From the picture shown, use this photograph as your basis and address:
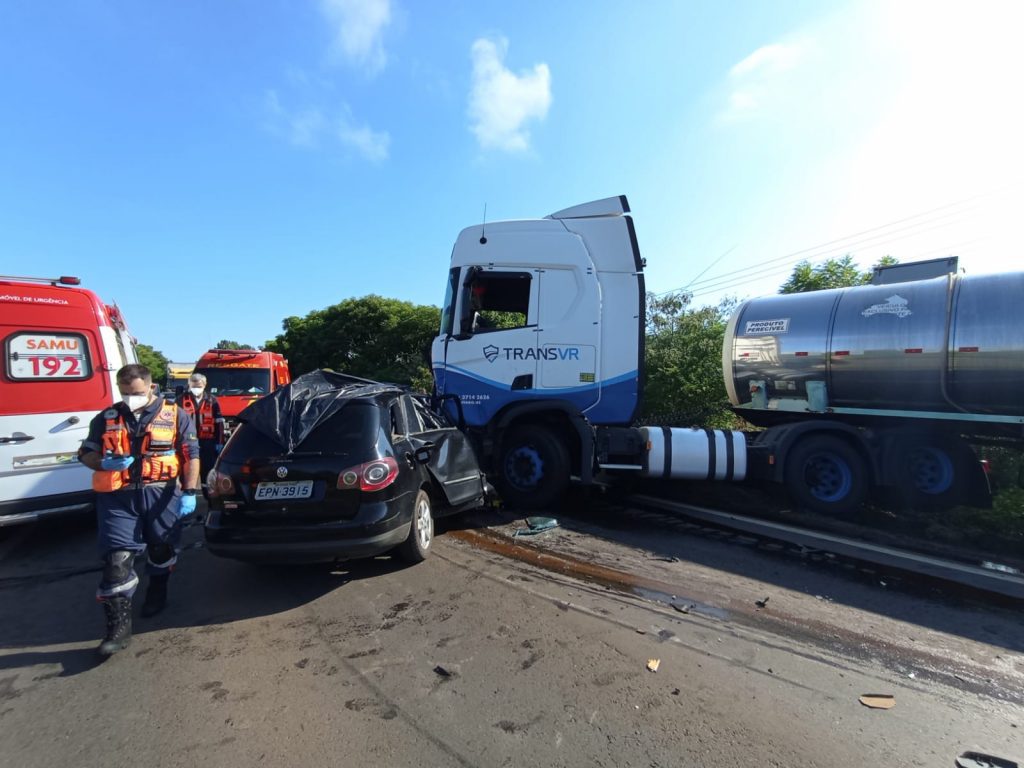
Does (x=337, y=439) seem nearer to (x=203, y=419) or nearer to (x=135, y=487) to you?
(x=135, y=487)

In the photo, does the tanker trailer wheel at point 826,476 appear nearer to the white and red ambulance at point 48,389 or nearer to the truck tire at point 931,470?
the truck tire at point 931,470

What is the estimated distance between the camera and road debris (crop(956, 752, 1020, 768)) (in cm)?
234

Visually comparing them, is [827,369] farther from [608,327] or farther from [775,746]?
[775,746]

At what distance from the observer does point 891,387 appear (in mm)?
6238

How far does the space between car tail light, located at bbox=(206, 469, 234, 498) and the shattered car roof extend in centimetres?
45

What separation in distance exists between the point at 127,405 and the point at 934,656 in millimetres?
5488

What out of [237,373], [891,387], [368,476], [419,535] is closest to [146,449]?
[368,476]

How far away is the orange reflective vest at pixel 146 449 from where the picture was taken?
3504 millimetres

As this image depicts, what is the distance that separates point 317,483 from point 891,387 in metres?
6.35

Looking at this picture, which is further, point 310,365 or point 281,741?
point 310,365

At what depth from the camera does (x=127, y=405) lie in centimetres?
369

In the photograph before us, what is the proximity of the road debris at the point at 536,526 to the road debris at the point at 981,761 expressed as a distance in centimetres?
384

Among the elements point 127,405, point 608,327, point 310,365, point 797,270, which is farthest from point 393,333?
point 127,405

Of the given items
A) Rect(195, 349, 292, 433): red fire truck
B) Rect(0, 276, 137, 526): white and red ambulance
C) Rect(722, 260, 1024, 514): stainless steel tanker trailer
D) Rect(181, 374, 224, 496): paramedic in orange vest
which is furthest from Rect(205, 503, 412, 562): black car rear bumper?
Rect(195, 349, 292, 433): red fire truck
